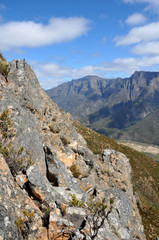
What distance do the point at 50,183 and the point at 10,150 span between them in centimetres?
409

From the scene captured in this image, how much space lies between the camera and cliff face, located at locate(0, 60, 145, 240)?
7.48 metres

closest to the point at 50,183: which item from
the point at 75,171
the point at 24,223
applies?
the point at 75,171

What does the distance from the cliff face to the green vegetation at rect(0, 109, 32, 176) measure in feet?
1.34

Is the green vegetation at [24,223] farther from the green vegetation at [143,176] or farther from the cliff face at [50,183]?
the green vegetation at [143,176]

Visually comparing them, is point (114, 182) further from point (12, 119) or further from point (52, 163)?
point (12, 119)

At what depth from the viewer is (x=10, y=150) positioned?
33.2 feet

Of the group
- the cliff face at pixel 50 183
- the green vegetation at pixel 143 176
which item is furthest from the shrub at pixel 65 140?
the green vegetation at pixel 143 176

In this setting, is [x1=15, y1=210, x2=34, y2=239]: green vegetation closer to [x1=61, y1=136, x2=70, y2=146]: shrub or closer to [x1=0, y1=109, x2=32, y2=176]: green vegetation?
[x1=0, y1=109, x2=32, y2=176]: green vegetation

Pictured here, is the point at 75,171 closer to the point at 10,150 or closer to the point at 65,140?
the point at 65,140

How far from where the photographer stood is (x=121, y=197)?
14031 mm

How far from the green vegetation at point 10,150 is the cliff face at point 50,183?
1.34 ft

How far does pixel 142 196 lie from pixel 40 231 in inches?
2050

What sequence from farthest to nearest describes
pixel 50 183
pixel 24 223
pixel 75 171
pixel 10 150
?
pixel 75 171, pixel 50 183, pixel 10 150, pixel 24 223

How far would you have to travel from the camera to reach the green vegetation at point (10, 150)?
9727mm
